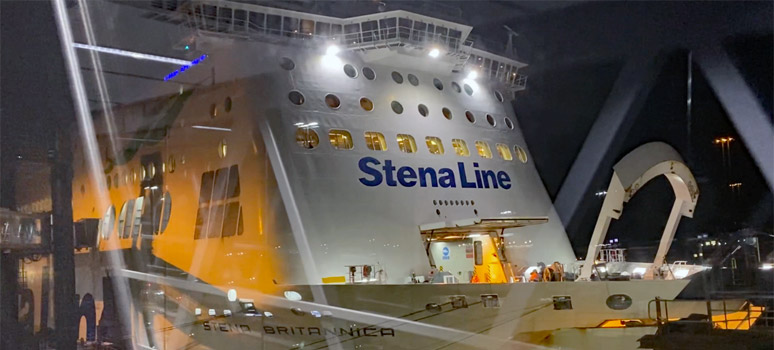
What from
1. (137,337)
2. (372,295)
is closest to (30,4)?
(137,337)

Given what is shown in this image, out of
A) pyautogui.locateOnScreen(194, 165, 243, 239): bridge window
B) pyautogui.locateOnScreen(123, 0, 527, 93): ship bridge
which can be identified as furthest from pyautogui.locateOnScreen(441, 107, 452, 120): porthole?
pyautogui.locateOnScreen(194, 165, 243, 239): bridge window

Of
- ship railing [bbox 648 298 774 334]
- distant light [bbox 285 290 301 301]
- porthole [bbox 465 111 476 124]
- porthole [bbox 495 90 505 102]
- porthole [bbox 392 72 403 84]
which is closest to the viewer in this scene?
ship railing [bbox 648 298 774 334]

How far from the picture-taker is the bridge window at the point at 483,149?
7.62m

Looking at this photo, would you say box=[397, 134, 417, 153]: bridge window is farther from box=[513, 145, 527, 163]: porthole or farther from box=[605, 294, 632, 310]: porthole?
box=[605, 294, 632, 310]: porthole

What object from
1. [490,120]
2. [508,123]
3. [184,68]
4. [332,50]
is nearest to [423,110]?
[490,120]

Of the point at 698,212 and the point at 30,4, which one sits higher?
the point at 30,4

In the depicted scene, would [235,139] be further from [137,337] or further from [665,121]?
[665,121]

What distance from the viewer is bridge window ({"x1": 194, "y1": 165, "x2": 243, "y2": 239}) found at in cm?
611

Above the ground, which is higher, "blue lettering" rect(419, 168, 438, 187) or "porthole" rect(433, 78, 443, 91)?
"porthole" rect(433, 78, 443, 91)

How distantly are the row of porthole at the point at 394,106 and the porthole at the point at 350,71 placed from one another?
28cm

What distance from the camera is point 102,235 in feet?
13.7

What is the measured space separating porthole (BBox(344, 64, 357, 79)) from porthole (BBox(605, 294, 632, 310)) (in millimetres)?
3460

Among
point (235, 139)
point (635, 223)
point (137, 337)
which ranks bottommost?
point (137, 337)

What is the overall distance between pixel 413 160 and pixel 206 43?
248 centimetres
